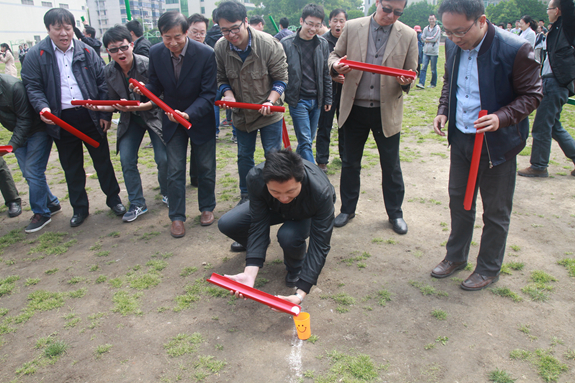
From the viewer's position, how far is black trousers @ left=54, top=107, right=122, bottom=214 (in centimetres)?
420

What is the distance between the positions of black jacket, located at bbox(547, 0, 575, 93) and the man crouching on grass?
3.70 meters

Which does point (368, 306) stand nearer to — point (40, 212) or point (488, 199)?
point (488, 199)

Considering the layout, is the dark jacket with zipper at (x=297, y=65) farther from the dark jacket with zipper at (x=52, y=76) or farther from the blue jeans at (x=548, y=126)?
the blue jeans at (x=548, y=126)

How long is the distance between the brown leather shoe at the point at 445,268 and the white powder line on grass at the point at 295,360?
4.28 ft

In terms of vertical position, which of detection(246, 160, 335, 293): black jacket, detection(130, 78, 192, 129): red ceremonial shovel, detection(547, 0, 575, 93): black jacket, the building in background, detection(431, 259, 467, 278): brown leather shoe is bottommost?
detection(431, 259, 467, 278): brown leather shoe

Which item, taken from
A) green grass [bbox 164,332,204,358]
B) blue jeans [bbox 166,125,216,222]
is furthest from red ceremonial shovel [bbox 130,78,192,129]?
green grass [bbox 164,332,204,358]

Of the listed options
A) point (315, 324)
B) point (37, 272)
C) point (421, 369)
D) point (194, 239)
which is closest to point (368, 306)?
point (315, 324)

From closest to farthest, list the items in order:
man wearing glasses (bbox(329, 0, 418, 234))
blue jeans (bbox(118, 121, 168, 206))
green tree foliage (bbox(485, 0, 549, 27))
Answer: man wearing glasses (bbox(329, 0, 418, 234)), blue jeans (bbox(118, 121, 168, 206)), green tree foliage (bbox(485, 0, 549, 27))

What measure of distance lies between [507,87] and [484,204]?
0.85 metres

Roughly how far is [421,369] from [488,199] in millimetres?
1335

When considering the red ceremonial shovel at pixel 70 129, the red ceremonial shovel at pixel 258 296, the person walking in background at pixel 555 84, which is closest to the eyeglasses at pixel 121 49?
the red ceremonial shovel at pixel 70 129

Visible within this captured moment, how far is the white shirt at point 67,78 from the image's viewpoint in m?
4.03

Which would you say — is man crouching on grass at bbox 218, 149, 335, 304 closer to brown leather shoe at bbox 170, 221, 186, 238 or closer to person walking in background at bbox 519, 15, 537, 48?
brown leather shoe at bbox 170, 221, 186, 238

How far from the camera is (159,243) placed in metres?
3.97
